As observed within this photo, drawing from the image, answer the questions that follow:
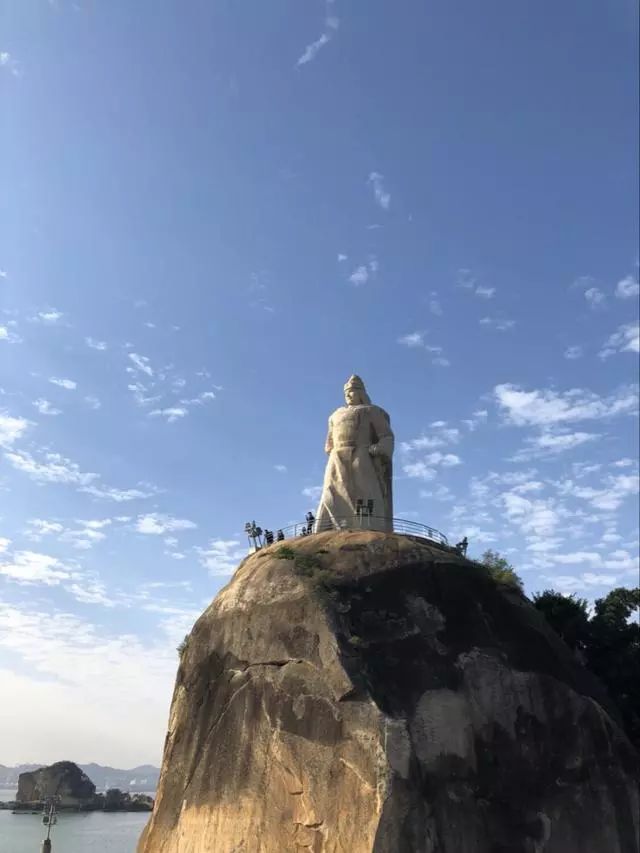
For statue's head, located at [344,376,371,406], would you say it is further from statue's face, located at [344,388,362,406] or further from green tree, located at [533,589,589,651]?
green tree, located at [533,589,589,651]

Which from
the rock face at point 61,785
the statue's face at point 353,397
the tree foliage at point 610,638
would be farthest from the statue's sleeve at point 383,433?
the rock face at point 61,785

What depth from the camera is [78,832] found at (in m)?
70.1

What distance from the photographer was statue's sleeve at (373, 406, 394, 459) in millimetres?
25859

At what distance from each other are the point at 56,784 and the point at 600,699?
98856mm

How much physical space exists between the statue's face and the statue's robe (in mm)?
294

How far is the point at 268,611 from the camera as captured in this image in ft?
67.0

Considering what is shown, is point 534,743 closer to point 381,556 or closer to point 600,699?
point 600,699

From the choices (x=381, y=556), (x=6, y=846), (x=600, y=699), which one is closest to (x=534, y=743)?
(x=600, y=699)

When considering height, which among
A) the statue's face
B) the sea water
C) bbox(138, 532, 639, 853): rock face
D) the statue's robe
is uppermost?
the statue's face

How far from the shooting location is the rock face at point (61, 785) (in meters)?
100

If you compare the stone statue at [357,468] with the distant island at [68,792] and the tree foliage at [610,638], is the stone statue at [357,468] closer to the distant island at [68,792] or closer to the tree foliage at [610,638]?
the tree foliage at [610,638]

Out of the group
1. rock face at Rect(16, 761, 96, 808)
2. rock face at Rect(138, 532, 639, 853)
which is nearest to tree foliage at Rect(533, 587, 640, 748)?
rock face at Rect(138, 532, 639, 853)

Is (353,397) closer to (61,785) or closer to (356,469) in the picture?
(356,469)

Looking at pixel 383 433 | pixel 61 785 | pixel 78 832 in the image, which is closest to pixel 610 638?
pixel 383 433
